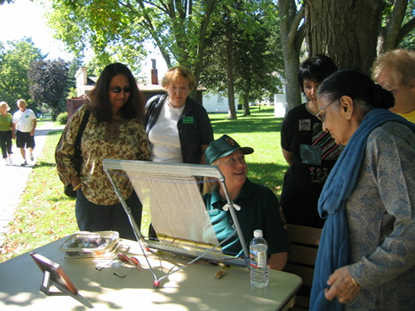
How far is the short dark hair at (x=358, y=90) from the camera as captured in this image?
1522 millimetres

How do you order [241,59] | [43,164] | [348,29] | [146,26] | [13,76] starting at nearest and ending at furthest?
[348,29], [43,164], [146,26], [241,59], [13,76]

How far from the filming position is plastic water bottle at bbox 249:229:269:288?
1.70m

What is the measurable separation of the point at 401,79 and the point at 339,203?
1488mm

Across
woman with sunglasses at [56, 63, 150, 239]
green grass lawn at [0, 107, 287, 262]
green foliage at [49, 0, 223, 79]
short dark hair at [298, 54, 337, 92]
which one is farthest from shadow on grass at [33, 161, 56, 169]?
short dark hair at [298, 54, 337, 92]

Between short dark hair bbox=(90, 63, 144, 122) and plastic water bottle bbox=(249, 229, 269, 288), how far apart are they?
167 centimetres

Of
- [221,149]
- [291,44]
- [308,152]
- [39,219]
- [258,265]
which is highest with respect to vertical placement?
[291,44]

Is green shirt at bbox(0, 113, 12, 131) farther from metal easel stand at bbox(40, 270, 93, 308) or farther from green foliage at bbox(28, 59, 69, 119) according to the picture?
green foliage at bbox(28, 59, 69, 119)

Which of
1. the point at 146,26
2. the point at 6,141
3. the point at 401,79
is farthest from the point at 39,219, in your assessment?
the point at 146,26

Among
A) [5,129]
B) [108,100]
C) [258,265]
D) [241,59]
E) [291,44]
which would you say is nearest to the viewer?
[258,265]

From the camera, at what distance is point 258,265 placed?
1.70 m

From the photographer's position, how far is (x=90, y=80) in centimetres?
5234

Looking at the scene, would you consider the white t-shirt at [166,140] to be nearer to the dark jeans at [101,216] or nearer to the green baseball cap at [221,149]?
the dark jeans at [101,216]

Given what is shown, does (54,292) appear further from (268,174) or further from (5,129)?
(5,129)

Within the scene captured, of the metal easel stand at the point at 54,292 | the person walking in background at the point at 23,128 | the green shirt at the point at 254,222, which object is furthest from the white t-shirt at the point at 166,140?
the person walking in background at the point at 23,128
